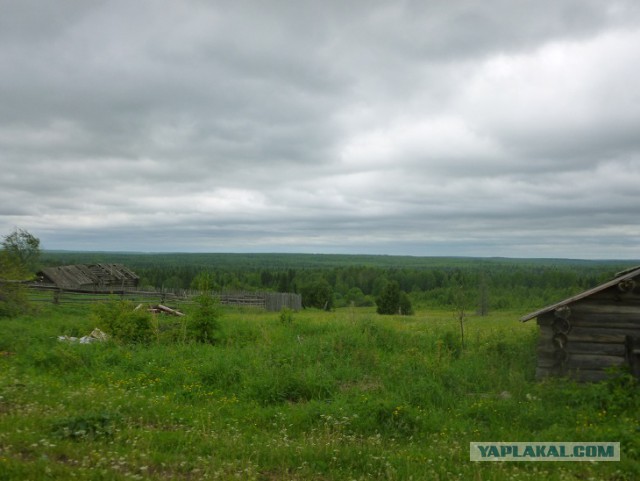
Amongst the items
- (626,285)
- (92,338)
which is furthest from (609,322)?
(92,338)

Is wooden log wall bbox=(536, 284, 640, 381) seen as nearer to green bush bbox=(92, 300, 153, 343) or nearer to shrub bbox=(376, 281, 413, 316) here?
green bush bbox=(92, 300, 153, 343)

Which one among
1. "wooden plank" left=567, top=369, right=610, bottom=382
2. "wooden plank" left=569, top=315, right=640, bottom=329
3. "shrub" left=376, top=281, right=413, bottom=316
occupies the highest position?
"wooden plank" left=569, top=315, right=640, bottom=329

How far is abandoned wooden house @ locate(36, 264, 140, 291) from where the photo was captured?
33.1m

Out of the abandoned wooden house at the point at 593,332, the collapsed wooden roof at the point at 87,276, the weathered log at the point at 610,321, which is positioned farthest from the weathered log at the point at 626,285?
the collapsed wooden roof at the point at 87,276

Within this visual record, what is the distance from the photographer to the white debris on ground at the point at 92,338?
13257 millimetres

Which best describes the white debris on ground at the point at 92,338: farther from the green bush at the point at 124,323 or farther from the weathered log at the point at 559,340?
the weathered log at the point at 559,340

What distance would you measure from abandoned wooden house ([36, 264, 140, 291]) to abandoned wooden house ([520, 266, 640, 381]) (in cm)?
2650

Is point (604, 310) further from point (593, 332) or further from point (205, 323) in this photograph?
point (205, 323)

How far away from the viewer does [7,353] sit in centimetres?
1229

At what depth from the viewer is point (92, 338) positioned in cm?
1379

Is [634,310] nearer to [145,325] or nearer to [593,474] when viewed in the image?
[593,474]

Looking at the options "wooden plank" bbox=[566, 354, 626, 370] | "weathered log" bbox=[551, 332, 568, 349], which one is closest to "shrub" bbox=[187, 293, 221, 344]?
"weathered log" bbox=[551, 332, 568, 349]

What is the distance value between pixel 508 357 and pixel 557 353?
80.9 inches

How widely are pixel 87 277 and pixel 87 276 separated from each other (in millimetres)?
215
